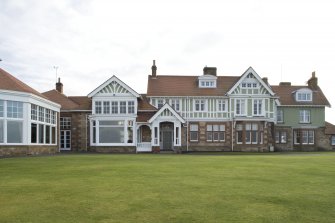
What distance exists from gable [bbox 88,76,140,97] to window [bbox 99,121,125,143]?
306 cm

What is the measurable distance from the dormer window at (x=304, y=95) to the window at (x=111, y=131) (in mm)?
23930

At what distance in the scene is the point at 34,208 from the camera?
27.2 ft

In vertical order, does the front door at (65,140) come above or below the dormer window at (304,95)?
below

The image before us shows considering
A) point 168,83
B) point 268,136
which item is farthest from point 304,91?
point 168,83

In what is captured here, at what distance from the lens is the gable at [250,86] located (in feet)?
142

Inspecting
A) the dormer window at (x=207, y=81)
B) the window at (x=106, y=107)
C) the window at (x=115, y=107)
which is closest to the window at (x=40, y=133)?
the window at (x=106, y=107)

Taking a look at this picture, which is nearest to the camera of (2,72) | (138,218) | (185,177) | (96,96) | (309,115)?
(138,218)

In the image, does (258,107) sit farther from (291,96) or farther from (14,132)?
(14,132)

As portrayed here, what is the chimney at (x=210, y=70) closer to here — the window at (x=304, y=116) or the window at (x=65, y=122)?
the window at (x=304, y=116)

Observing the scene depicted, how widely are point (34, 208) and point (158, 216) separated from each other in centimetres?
278

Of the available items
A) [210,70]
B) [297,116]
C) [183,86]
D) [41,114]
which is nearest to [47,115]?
[41,114]

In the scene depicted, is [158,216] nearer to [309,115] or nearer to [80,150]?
[80,150]

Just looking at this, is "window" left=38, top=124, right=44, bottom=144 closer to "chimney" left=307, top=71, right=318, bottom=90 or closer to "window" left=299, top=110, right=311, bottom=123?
"window" left=299, top=110, right=311, bottom=123

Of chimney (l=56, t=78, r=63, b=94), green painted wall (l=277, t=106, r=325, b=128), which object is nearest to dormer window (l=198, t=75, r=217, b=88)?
green painted wall (l=277, t=106, r=325, b=128)
